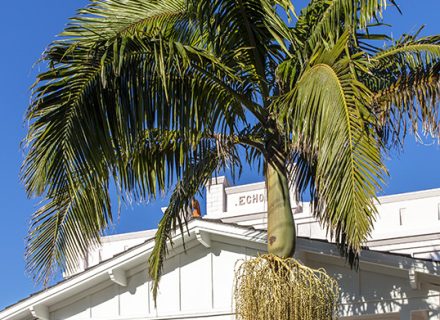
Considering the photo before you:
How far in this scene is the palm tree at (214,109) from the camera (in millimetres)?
8344

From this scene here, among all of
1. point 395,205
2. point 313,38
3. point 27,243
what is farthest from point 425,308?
point 395,205

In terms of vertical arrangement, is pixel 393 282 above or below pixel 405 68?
below

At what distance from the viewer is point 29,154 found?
8.91m

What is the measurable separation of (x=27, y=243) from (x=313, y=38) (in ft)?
13.9

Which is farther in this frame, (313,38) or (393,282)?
(393,282)

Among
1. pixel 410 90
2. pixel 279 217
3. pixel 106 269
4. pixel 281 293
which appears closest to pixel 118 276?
pixel 106 269

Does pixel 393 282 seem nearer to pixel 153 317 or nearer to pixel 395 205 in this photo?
pixel 153 317

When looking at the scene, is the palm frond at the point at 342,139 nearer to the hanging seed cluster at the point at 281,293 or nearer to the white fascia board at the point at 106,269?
the hanging seed cluster at the point at 281,293

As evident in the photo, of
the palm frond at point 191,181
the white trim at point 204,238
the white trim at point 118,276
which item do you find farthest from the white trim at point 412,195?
the palm frond at point 191,181

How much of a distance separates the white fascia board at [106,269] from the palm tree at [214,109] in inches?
63.8

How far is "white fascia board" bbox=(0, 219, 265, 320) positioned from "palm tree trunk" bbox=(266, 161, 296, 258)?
3616 millimetres

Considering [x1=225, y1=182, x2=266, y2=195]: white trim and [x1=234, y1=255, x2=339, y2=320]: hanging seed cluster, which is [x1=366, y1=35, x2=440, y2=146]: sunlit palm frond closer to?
[x1=234, y1=255, x2=339, y2=320]: hanging seed cluster

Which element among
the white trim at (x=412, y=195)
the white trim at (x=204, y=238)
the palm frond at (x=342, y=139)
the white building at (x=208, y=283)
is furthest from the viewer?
the white trim at (x=412, y=195)

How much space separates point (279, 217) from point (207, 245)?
4575 mm
